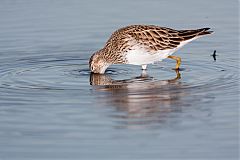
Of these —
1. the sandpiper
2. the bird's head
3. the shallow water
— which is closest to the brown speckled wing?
the sandpiper

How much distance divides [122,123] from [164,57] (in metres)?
4.05

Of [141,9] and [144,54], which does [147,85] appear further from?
[141,9]

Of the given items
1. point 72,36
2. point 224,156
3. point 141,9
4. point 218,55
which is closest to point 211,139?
point 224,156

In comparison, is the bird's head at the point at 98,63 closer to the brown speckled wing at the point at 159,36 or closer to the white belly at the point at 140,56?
the white belly at the point at 140,56

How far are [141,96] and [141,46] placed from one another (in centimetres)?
230

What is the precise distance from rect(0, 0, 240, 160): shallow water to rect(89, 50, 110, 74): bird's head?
17cm

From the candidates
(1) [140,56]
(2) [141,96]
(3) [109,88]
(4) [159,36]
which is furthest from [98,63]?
(2) [141,96]

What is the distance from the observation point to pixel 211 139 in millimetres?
10320

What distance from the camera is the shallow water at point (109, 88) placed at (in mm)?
10203

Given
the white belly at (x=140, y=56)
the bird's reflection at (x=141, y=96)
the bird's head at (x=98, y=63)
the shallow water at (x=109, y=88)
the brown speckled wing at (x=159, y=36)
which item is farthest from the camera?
the bird's head at (x=98, y=63)

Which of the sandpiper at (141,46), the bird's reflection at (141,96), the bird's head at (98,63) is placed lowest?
the bird's reflection at (141,96)

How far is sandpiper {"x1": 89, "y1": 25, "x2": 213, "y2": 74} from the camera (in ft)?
48.4

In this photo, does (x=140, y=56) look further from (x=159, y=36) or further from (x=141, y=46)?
(x=159, y=36)

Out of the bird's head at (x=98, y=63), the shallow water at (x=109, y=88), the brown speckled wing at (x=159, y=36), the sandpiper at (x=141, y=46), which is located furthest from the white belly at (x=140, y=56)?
the bird's head at (x=98, y=63)
